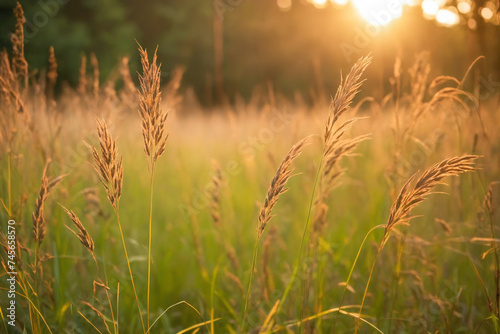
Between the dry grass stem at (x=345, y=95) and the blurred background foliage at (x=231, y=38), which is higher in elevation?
the blurred background foliage at (x=231, y=38)

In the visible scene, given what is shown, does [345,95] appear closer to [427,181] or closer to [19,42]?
[427,181]

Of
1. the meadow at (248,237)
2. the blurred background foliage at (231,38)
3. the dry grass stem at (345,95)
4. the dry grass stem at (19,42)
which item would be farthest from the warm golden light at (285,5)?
the dry grass stem at (345,95)

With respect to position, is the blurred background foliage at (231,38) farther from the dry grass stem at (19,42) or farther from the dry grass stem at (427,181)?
the dry grass stem at (427,181)

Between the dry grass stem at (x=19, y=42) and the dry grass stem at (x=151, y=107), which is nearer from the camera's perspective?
the dry grass stem at (x=151, y=107)

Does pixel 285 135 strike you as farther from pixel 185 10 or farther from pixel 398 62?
pixel 185 10

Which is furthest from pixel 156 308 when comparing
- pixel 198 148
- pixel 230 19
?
pixel 230 19

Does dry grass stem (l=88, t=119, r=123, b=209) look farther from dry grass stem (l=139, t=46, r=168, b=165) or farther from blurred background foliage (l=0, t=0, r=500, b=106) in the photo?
blurred background foliage (l=0, t=0, r=500, b=106)

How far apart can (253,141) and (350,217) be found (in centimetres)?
163

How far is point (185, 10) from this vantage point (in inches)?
898

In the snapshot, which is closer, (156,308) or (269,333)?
(269,333)

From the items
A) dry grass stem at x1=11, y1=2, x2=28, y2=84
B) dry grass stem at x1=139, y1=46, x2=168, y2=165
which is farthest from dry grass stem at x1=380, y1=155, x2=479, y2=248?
dry grass stem at x1=11, y1=2, x2=28, y2=84

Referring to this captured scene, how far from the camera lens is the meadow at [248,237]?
2.97ft

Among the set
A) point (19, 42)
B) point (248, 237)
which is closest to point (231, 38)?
point (248, 237)

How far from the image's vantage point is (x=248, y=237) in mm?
2428
